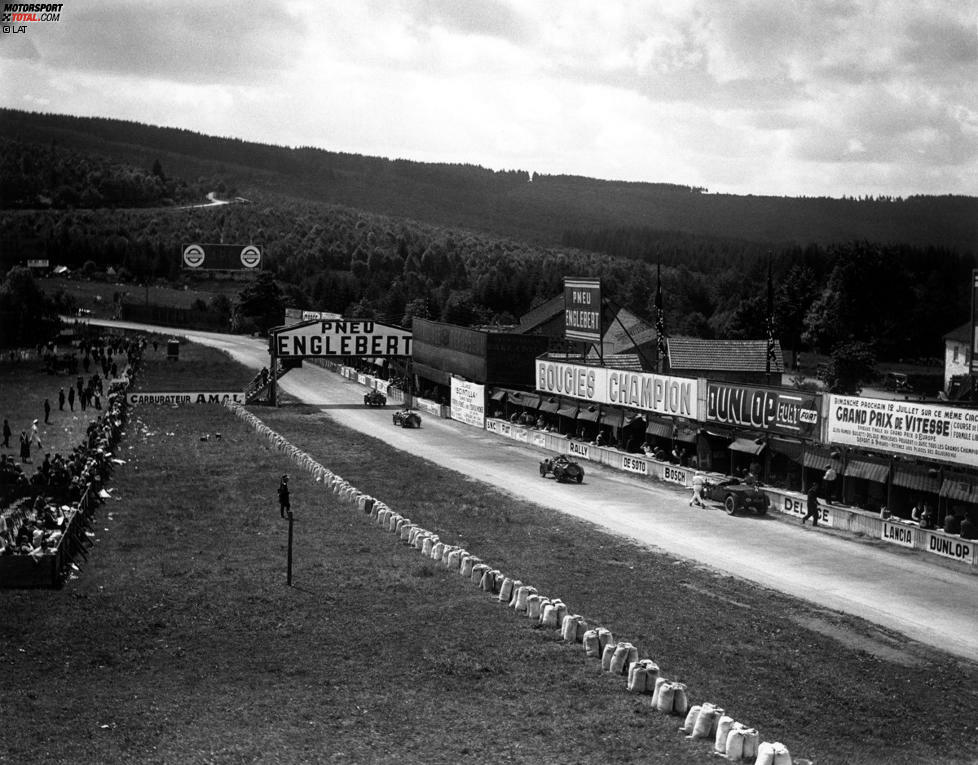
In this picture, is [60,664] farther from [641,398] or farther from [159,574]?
[641,398]

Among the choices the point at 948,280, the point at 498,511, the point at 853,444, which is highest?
the point at 948,280

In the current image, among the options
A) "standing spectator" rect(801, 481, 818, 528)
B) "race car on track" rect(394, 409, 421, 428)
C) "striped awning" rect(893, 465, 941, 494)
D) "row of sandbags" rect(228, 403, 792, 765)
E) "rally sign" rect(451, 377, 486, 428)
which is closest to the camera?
"row of sandbags" rect(228, 403, 792, 765)

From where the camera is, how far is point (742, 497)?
1567 inches

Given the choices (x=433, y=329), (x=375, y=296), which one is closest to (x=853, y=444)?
(x=433, y=329)

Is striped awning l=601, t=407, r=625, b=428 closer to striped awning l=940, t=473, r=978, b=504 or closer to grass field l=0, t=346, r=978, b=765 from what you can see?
grass field l=0, t=346, r=978, b=765

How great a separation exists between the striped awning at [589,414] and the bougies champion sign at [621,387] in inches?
18.7

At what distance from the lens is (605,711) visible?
18.6 m

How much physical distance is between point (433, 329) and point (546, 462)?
32384 mm

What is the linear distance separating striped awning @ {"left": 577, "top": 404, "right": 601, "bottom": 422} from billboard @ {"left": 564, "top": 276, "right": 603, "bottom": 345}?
5091 mm

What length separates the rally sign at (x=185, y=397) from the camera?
74.0 metres

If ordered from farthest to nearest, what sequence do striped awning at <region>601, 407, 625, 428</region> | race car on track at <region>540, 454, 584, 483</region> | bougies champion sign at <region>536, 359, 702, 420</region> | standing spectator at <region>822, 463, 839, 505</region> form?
1. striped awning at <region>601, 407, 625, 428</region>
2. bougies champion sign at <region>536, 359, 702, 420</region>
3. race car on track at <region>540, 454, 584, 483</region>
4. standing spectator at <region>822, 463, 839, 505</region>

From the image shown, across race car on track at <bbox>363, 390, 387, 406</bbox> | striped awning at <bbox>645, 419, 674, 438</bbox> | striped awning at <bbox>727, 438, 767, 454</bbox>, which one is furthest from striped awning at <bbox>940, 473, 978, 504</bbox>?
race car on track at <bbox>363, 390, 387, 406</bbox>

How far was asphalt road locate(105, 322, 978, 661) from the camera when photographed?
1057 inches

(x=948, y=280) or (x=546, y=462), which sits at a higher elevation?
(x=948, y=280)
